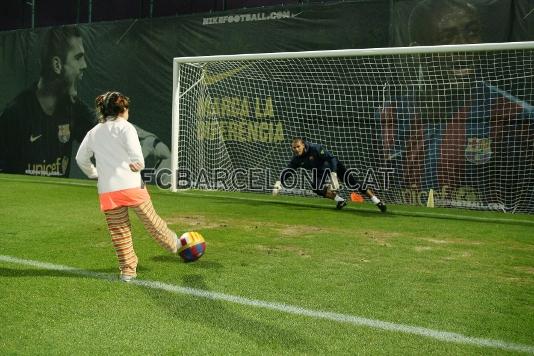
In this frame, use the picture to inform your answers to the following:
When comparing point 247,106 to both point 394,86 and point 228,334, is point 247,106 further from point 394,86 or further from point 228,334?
point 228,334

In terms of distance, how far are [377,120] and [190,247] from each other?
6.66 metres

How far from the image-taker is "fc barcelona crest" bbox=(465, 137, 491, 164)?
30.8ft

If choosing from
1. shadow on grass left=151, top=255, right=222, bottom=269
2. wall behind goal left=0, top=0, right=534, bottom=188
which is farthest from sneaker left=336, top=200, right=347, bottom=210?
shadow on grass left=151, top=255, right=222, bottom=269

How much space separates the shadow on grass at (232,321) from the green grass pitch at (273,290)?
0.01 metres

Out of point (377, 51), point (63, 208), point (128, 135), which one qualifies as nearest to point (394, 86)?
point (377, 51)

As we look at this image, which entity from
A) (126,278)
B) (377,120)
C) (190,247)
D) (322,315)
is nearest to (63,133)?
(377,120)

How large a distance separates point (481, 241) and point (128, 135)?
4.18m

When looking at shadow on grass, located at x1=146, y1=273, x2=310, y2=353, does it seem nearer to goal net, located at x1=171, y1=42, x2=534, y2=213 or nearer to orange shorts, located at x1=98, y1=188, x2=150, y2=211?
orange shorts, located at x1=98, y1=188, x2=150, y2=211

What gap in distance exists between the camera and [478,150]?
9.46 meters

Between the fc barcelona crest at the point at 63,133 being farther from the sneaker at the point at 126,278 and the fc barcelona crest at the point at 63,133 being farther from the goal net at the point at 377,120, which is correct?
the sneaker at the point at 126,278

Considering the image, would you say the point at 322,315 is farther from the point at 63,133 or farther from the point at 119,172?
the point at 63,133

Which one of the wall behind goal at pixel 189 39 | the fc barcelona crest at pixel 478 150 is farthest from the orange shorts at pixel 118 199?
the wall behind goal at pixel 189 39

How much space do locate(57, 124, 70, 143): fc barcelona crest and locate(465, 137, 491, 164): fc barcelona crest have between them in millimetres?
10078

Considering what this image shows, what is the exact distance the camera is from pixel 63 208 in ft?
26.3
